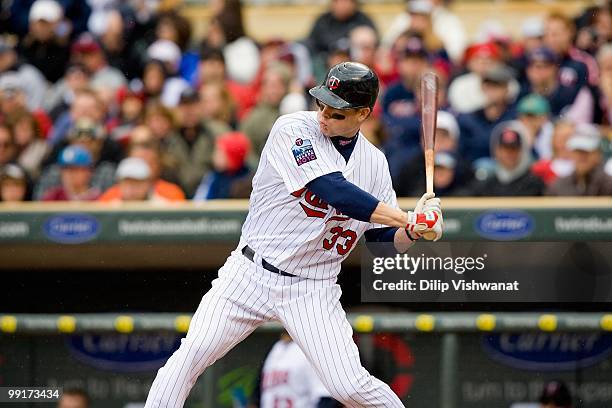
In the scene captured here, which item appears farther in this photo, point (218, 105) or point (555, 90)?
point (218, 105)

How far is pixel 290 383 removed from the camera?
5.39m

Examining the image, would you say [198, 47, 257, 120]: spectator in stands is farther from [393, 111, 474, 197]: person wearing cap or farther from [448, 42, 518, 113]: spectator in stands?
[393, 111, 474, 197]: person wearing cap

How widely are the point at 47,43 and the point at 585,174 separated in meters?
4.54

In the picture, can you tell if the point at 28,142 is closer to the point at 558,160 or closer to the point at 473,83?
the point at 473,83

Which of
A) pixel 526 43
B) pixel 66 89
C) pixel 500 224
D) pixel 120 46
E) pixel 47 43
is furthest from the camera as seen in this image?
pixel 47 43

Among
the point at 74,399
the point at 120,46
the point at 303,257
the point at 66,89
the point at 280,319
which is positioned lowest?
the point at 74,399

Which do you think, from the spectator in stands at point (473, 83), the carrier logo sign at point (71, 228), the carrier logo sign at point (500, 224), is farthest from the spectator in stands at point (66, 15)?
the carrier logo sign at point (500, 224)

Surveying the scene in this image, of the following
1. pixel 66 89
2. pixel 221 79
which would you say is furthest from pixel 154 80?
pixel 66 89

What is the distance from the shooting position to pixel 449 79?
7.64 meters

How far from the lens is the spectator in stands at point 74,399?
542 cm

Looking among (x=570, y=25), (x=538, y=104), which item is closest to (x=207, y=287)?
(x=538, y=104)

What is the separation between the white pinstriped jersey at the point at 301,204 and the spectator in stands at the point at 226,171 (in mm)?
2292

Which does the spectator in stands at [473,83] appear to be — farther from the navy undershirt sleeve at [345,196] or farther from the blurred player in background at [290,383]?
the navy undershirt sleeve at [345,196]

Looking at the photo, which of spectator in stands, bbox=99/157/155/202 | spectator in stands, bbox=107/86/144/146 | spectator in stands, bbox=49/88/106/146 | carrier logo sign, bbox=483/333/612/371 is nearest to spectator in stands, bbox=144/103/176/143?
spectator in stands, bbox=107/86/144/146
